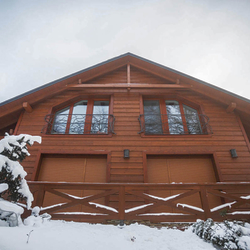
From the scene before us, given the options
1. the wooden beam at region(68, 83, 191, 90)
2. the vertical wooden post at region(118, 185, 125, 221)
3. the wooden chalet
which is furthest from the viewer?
the wooden beam at region(68, 83, 191, 90)

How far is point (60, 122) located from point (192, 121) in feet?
17.1

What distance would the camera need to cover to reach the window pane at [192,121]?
684cm

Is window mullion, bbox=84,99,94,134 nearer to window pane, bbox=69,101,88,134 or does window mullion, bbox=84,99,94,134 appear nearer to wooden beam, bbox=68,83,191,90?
window pane, bbox=69,101,88,134

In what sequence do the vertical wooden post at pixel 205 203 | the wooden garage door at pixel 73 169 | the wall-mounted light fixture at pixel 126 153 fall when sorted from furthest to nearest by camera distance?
the wall-mounted light fixture at pixel 126 153, the wooden garage door at pixel 73 169, the vertical wooden post at pixel 205 203

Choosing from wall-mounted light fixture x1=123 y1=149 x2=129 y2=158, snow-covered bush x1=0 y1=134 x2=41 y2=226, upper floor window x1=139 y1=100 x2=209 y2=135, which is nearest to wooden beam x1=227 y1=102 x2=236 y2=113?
upper floor window x1=139 y1=100 x2=209 y2=135

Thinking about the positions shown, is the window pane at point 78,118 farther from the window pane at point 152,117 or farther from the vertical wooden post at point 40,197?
the vertical wooden post at point 40,197

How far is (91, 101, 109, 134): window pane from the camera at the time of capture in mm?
6730

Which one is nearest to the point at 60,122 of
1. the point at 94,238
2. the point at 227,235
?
the point at 94,238

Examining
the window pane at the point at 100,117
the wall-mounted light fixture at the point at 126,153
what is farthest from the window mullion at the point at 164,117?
the window pane at the point at 100,117

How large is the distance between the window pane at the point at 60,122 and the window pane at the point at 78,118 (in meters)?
0.28

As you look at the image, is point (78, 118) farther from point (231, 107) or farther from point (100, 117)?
point (231, 107)

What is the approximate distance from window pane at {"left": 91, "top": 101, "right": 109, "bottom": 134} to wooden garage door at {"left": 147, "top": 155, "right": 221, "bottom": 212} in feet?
6.78

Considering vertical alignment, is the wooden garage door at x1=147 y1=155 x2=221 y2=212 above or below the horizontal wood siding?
below

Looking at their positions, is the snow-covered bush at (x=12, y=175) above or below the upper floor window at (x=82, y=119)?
below
